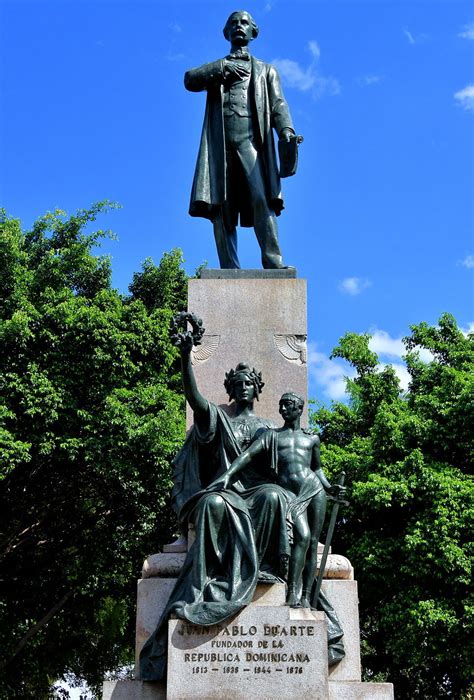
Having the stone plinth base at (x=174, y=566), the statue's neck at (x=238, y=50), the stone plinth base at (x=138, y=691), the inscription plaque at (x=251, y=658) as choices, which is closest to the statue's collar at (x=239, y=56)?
the statue's neck at (x=238, y=50)

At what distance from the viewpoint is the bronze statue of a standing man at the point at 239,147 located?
33.0 feet

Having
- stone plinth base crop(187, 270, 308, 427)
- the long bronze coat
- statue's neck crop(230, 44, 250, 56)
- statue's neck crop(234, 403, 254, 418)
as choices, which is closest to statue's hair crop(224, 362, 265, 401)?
statue's neck crop(234, 403, 254, 418)

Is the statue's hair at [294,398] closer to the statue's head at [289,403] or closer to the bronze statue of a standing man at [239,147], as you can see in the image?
the statue's head at [289,403]

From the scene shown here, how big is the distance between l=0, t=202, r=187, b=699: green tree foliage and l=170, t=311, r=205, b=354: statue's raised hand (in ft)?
34.1

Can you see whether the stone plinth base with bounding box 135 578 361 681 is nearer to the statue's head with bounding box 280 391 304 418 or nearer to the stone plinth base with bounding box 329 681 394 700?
the stone plinth base with bounding box 329 681 394 700

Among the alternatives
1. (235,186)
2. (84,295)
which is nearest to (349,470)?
(84,295)

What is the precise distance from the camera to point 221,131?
33.6ft

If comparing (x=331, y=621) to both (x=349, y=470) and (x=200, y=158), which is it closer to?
(x=200, y=158)

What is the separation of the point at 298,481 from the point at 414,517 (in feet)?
41.1

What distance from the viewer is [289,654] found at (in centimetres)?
688

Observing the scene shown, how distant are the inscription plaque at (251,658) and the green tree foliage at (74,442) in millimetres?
11136

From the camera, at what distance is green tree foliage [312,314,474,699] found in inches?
731

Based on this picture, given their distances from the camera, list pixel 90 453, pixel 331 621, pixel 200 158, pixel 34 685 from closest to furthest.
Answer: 1. pixel 331 621
2. pixel 200 158
3. pixel 90 453
4. pixel 34 685

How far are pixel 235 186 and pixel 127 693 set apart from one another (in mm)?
5646
